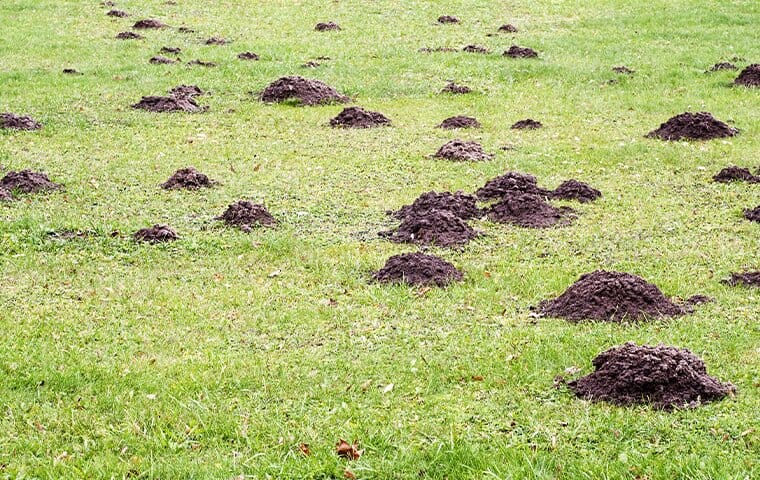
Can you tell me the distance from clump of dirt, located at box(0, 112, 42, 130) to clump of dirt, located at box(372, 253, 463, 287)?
1007 cm

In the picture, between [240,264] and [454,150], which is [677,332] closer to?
[240,264]

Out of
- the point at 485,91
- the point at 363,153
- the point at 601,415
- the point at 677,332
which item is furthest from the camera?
the point at 485,91

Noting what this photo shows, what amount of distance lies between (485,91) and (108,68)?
30.7ft

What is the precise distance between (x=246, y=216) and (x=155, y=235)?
1.31 m

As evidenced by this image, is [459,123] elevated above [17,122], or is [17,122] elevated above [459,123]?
[459,123]

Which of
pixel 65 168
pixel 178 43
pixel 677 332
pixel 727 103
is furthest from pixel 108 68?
pixel 677 332

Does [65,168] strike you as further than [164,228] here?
Yes

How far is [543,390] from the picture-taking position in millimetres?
7828

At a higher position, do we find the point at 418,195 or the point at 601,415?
the point at 601,415

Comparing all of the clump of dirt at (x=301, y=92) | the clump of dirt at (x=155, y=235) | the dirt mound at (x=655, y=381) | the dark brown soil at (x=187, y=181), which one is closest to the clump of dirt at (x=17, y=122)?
the dark brown soil at (x=187, y=181)

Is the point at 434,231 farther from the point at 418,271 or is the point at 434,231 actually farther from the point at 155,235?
the point at 155,235

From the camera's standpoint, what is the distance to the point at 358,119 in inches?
742

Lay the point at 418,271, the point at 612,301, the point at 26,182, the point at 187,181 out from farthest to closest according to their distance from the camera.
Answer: the point at 187,181 → the point at 26,182 → the point at 418,271 → the point at 612,301

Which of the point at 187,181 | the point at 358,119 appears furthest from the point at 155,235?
the point at 358,119
